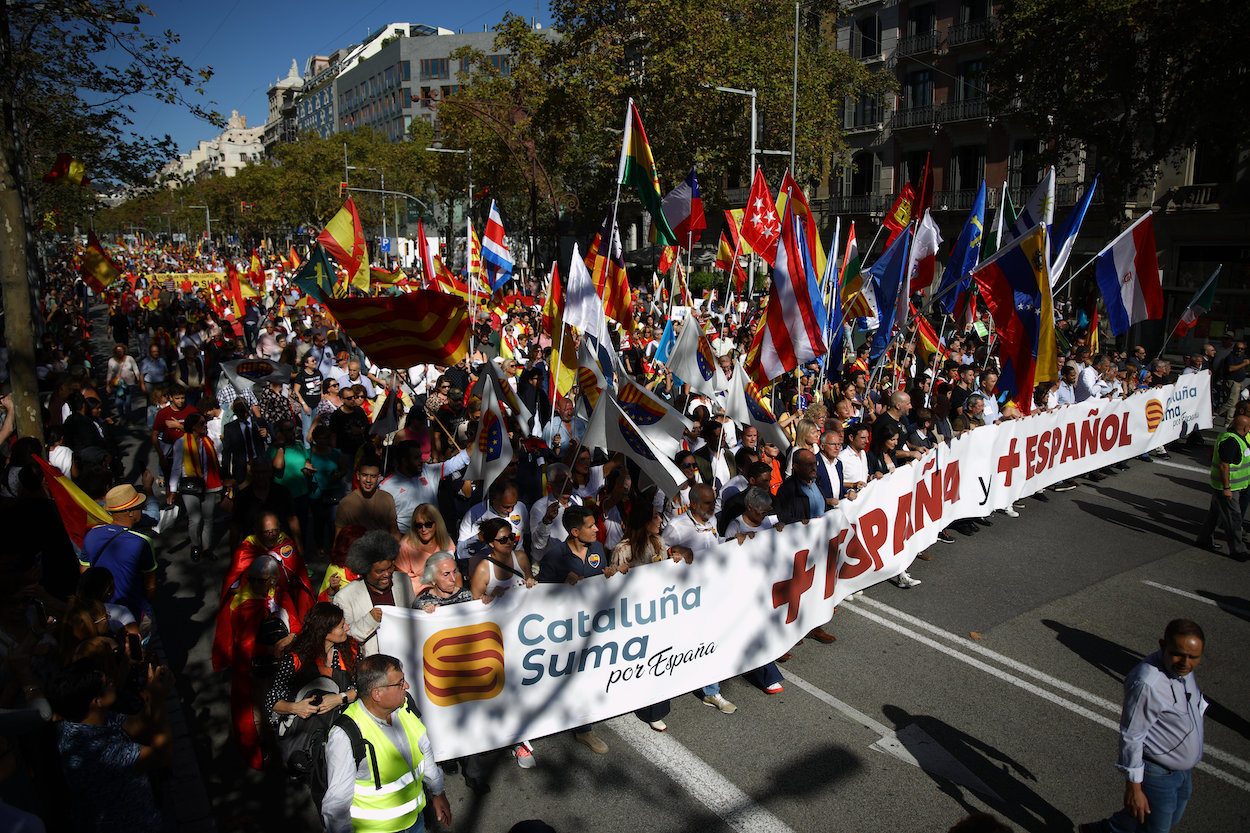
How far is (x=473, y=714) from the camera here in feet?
16.1

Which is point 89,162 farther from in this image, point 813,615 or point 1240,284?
point 1240,284

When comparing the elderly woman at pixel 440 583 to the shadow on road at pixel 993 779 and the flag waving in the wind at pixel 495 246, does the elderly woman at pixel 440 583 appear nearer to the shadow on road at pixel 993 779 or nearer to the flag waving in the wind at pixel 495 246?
the shadow on road at pixel 993 779

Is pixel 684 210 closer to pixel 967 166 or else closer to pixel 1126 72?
pixel 1126 72

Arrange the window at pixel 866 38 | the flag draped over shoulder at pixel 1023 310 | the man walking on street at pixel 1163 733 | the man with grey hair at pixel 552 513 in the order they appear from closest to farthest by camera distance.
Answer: the man walking on street at pixel 1163 733, the man with grey hair at pixel 552 513, the flag draped over shoulder at pixel 1023 310, the window at pixel 866 38

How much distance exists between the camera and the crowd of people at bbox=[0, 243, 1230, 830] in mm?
3645

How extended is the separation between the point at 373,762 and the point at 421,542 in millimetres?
2445

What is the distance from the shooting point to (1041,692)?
19.7 feet

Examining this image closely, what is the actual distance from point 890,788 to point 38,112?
54.3ft

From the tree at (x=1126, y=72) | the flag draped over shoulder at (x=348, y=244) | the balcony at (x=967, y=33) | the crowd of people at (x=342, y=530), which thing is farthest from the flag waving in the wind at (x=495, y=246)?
the balcony at (x=967, y=33)

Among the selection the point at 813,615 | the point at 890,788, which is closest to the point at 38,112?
the point at 813,615

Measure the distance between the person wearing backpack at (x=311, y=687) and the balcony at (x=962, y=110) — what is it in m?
36.0

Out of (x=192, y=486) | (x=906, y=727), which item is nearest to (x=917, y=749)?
(x=906, y=727)

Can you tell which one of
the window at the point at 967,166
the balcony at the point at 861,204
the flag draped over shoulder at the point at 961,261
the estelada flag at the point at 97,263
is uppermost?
the window at the point at 967,166

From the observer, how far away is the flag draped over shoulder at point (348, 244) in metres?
13.4
